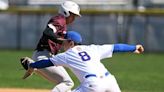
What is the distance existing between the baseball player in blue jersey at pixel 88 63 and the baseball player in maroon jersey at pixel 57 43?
5.36ft

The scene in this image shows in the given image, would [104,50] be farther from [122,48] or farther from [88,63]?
[88,63]

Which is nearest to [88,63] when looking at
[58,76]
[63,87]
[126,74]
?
[63,87]

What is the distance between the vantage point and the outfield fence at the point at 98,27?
28188 millimetres

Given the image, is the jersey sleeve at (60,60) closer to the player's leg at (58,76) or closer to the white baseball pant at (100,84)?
the white baseball pant at (100,84)

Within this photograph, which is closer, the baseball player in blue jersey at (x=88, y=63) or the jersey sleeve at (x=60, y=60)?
the baseball player in blue jersey at (x=88, y=63)

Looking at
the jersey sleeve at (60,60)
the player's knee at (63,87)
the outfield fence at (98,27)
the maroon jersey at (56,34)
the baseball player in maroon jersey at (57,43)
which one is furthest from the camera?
the outfield fence at (98,27)

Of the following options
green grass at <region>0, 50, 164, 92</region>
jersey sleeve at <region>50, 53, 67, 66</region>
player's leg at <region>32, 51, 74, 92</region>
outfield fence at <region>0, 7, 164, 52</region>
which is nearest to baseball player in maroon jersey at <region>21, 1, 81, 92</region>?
player's leg at <region>32, 51, 74, 92</region>

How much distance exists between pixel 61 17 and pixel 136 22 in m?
19.5

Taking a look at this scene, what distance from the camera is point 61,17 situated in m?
9.01

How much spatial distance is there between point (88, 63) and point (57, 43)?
86.5 inches

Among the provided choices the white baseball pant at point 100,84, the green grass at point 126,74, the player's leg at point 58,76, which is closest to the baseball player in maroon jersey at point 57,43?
the player's leg at point 58,76

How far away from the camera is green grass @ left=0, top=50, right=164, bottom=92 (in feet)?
46.3

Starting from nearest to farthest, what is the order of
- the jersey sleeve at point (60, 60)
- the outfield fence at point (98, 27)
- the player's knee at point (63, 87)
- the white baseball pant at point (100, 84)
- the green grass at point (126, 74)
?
the white baseball pant at point (100, 84) → the jersey sleeve at point (60, 60) → the player's knee at point (63, 87) → the green grass at point (126, 74) → the outfield fence at point (98, 27)

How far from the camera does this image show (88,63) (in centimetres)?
685
